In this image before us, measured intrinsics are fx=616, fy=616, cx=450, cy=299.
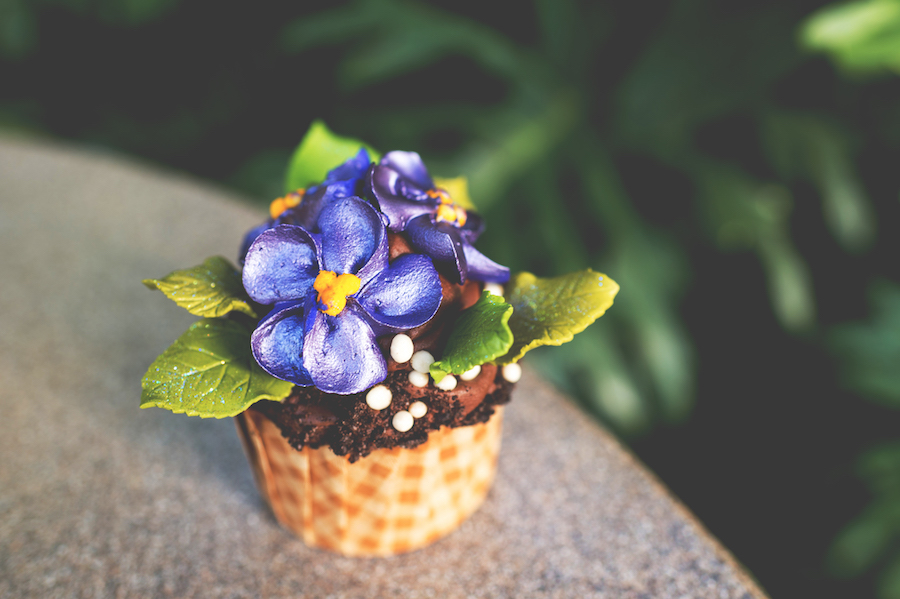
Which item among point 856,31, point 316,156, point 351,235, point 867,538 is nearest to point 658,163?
point 856,31

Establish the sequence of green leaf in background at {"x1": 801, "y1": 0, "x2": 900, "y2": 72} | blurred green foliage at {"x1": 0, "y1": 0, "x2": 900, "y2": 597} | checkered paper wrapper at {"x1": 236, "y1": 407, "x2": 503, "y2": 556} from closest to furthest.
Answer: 1. checkered paper wrapper at {"x1": 236, "y1": 407, "x2": 503, "y2": 556}
2. green leaf in background at {"x1": 801, "y1": 0, "x2": 900, "y2": 72}
3. blurred green foliage at {"x1": 0, "y1": 0, "x2": 900, "y2": 597}

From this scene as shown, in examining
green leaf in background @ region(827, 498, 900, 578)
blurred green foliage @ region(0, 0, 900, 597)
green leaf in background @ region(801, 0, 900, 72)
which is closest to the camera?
green leaf in background @ region(801, 0, 900, 72)

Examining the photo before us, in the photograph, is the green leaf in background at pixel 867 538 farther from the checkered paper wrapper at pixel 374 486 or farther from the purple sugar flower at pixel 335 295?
the purple sugar flower at pixel 335 295

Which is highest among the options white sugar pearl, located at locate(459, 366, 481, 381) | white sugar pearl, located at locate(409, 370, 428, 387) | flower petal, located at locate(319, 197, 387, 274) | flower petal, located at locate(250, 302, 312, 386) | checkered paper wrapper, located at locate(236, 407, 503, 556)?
flower petal, located at locate(319, 197, 387, 274)

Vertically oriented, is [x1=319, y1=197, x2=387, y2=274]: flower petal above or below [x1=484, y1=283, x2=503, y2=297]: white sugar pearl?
above

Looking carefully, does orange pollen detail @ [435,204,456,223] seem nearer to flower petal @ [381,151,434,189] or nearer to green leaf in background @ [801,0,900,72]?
flower petal @ [381,151,434,189]

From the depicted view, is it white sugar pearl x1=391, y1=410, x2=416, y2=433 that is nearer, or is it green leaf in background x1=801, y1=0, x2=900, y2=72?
white sugar pearl x1=391, y1=410, x2=416, y2=433

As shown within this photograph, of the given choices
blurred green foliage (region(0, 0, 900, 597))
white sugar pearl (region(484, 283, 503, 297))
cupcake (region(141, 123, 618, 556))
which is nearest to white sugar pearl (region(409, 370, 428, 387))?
cupcake (region(141, 123, 618, 556))
